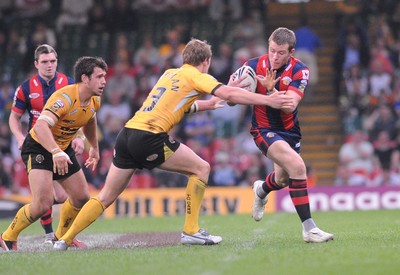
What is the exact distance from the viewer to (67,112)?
33.0 ft

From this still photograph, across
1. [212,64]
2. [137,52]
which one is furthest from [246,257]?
[137,52]

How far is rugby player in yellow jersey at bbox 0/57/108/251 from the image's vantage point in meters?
9.84

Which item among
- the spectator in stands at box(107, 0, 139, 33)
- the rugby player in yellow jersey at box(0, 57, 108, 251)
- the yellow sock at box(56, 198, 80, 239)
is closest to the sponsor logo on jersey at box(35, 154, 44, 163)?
the rugby player in yellow jersey at box(0, 57, 108, 251)

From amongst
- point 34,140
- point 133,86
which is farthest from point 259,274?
point 133,86

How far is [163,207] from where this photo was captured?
1947 cm

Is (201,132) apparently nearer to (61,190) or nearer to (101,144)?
(101,144)

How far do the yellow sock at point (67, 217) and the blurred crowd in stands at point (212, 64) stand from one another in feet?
30.9

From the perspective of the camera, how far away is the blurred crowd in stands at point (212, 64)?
20438 millimetres

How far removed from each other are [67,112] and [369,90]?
1296 centimetres

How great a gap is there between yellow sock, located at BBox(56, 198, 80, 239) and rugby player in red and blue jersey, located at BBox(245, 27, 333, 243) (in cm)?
221

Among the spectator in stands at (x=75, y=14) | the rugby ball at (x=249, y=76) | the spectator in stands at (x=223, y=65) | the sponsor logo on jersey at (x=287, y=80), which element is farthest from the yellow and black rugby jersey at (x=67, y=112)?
the spectator in stands at (x=75, y=14)

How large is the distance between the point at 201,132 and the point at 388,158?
4.17 metres

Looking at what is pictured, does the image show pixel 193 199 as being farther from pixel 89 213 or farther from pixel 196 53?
pixel 196 53

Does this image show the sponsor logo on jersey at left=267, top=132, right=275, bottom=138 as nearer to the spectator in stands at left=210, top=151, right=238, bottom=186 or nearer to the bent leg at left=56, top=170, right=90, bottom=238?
the bent leg at left=56, top=170, right=90, bottom=238
